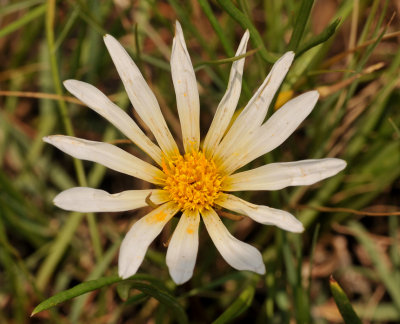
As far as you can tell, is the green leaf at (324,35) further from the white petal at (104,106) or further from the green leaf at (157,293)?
the green leaf at (157,293)

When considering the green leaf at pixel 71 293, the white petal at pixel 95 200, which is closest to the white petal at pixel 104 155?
the white petal at pixel 95 200

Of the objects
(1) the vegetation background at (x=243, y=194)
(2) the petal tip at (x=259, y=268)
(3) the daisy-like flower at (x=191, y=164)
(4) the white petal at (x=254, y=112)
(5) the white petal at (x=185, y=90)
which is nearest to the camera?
(2) the petal tip at (x=259, y=268)

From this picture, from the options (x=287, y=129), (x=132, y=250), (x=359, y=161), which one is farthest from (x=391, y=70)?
(x=132, y=250)

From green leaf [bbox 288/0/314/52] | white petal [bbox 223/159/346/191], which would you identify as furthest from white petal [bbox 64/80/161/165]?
green leaf [bbox 288/0/314/52]

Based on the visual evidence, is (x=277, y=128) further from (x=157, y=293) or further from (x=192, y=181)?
(x=157, y=293)

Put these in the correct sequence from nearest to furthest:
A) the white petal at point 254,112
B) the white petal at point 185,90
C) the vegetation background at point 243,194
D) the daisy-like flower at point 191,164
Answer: the daisy-like flower at point 191,164, the white petal at point 254,112, the white petal at point 185,90, the vegetation background at point 243,194

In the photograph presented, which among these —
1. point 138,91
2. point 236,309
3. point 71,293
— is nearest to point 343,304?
point 236,309

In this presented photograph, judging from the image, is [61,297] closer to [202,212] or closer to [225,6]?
[202,212]
